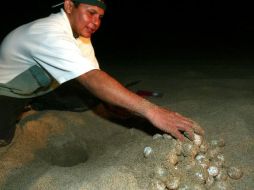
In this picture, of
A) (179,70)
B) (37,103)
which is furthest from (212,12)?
(37,103)

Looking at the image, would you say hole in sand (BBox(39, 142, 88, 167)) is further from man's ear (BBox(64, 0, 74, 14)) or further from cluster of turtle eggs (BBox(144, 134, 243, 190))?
man's ear (BBox(64, 0, 74, 14))

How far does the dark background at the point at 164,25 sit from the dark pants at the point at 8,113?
12.0 ft

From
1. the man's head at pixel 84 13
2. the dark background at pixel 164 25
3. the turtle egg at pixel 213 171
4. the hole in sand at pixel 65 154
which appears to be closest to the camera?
the turtle egg at pixel 213 171

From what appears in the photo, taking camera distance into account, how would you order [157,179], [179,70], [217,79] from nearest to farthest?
1. [157,179]
2. [217,79]
3. [179,70]

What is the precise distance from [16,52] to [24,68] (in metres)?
0.11

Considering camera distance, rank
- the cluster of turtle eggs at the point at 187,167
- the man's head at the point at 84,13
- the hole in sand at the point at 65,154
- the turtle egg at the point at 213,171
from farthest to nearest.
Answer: the hole in sand at the point at 65,154, the man's head at the point at 84,13, the turtle egg at the point at 213,171, the cluster of turtle eggs at the point at 187,167

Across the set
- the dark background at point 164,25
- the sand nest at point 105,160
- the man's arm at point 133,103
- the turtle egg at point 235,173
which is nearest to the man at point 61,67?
the man's arm at point 133,103

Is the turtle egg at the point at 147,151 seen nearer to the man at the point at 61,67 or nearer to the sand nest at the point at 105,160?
the sand nest at the point at 105,160

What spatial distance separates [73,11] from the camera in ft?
6.98

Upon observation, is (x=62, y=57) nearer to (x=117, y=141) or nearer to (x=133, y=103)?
(x=133, y=103)

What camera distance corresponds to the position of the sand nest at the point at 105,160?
1.83m

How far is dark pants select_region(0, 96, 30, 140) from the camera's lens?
2377 millimetres

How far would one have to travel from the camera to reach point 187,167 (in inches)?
75.1

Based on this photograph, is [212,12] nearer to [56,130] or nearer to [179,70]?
[179,70]
